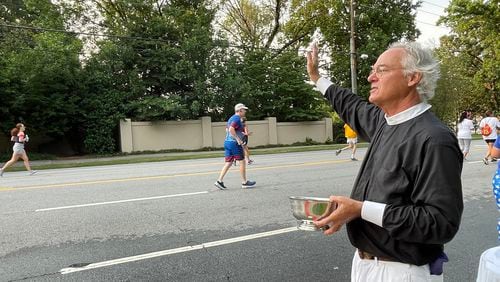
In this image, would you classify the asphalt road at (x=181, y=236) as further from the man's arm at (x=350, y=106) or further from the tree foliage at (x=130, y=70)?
the tree foliage at (x=130, y=70)

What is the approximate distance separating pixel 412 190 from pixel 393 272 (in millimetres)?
421

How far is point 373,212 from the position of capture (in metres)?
1.86

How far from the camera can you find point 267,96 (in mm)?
31250

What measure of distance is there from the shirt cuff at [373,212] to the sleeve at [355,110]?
0.62 metres

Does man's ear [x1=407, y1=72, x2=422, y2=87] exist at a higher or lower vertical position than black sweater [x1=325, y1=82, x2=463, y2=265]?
higher

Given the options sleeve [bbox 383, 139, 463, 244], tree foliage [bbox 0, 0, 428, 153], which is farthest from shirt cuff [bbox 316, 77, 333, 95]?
tree foliage [bbox 0, 0, 428, 153]

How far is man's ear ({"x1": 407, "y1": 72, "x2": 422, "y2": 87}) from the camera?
1961 mm

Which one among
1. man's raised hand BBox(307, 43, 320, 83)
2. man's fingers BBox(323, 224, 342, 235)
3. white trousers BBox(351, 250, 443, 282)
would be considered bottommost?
white trousers BBox(351, 250, 443, 282)

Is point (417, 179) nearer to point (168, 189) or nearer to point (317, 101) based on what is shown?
point (168, 189)

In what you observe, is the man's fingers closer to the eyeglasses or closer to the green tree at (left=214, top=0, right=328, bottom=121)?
the eyeglasses

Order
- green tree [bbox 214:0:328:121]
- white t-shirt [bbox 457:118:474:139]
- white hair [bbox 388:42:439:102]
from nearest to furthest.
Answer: white hair [bbox 388:42:439:102] → white t-shirt [bbox 457:118:474:139] → green tree [bbox 214:0:328:121]

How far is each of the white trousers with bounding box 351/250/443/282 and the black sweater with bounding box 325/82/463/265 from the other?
0.04 metres

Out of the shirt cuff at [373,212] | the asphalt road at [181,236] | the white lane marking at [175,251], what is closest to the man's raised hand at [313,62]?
the shirt cuff at [373,212]

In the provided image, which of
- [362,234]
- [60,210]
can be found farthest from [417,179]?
[60,210]
